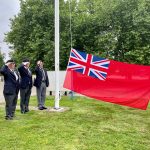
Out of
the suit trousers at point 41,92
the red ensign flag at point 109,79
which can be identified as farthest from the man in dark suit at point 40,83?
the red ensign flag at point 109,79

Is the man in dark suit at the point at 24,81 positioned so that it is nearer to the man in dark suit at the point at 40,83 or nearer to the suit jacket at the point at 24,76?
the suit jacket at the point at 24,76

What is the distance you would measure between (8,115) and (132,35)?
1970 cm

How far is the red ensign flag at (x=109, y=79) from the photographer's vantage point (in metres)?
10.1

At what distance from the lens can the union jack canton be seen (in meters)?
10.3

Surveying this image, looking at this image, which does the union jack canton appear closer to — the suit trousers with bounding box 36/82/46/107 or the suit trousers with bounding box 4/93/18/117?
the suit trousers with bounding box 36/82/46/107

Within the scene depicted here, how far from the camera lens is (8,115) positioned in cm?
924

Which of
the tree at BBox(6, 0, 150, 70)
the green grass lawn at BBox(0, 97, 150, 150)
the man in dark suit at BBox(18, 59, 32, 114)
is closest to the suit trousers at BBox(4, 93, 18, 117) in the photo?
the green grass lawn at BBox(0, 97, 150, 150)

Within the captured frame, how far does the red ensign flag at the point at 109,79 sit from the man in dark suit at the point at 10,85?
2066 millimetres

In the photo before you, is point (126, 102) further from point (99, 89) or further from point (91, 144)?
point (91, 144)

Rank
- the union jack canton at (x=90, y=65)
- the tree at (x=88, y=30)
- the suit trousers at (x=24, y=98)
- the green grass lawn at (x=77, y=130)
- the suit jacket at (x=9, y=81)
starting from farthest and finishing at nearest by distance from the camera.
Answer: the tree at (x=88, y=30), the union jack canton at (x=90, y=65), the suit trousers at (x=24, y=98), the suit jacket at (x=9, y=81), the green grass lawn at (x=77, y=130)

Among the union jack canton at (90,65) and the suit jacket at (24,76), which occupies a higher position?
the union jack canton at (90,65)

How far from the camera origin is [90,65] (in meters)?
10.4

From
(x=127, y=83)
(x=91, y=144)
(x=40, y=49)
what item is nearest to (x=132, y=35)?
(x=40, y=49)

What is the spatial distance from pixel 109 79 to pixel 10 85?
3.16 metres
